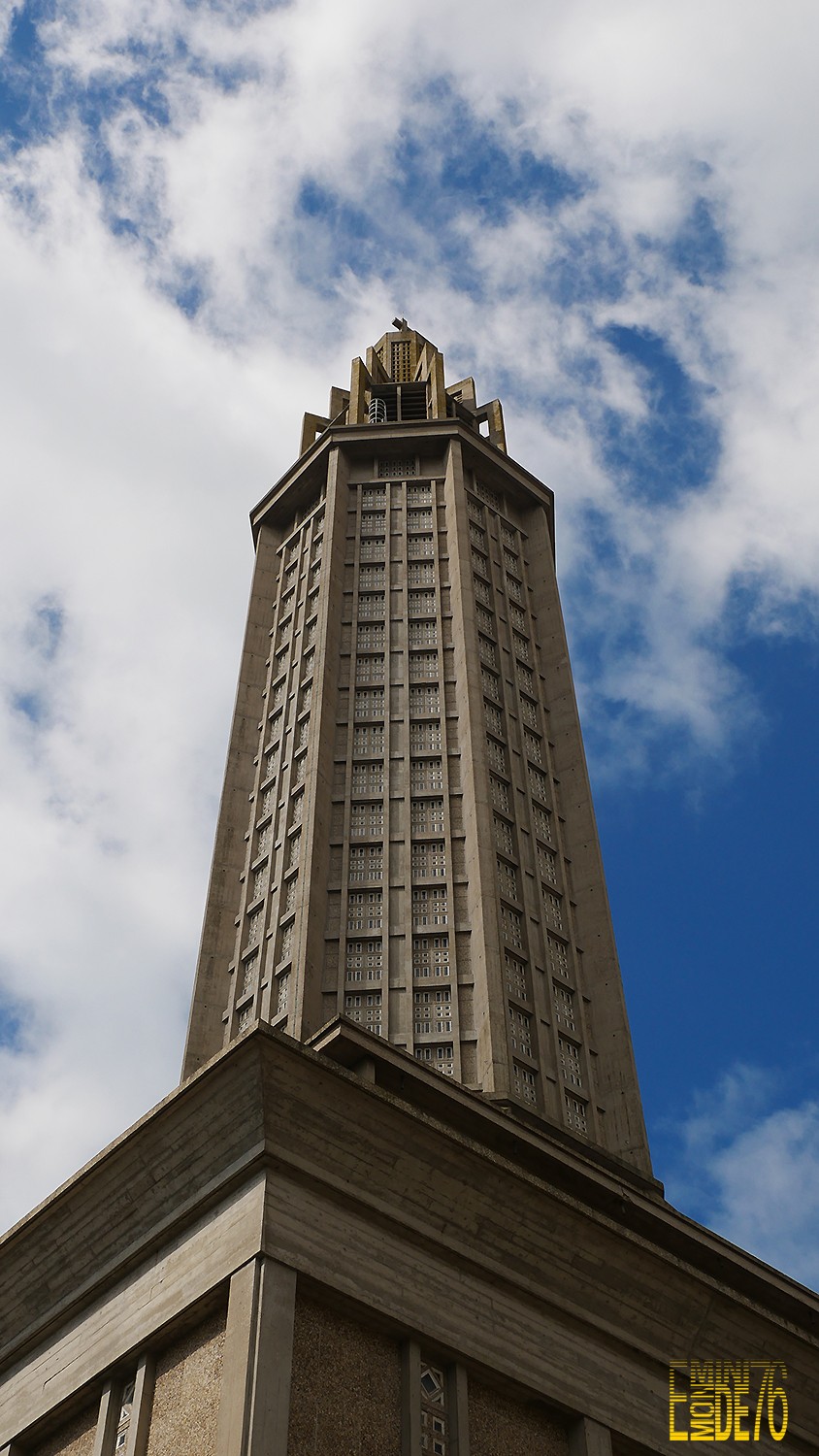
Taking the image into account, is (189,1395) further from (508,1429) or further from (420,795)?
(420,795)

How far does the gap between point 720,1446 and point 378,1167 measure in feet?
23.3

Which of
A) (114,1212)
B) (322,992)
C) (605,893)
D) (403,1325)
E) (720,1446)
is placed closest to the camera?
(403,1325)

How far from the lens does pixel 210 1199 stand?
18.9m

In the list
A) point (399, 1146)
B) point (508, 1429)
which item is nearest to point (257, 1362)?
point (399, 1146)

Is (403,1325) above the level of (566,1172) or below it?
below

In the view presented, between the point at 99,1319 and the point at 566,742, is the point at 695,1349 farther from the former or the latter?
the point at 566,742

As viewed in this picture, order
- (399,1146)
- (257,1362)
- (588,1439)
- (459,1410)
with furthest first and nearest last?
(588,1439)
(399,1146)
(459,1410)
(257,1362)

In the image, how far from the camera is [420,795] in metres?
39.6

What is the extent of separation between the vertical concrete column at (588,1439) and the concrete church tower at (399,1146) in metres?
0.05

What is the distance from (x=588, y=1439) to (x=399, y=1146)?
4561 mm

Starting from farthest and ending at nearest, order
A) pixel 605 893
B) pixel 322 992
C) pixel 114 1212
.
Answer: pixel 605 893 < pixel 322 992 < pixel 114 1212

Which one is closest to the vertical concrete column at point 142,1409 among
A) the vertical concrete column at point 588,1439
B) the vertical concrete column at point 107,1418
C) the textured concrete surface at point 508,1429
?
the vertical concrete column at point 107,1418

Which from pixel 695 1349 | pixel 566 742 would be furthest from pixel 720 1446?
pixel 566 742

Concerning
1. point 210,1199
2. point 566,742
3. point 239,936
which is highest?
point 566,742
